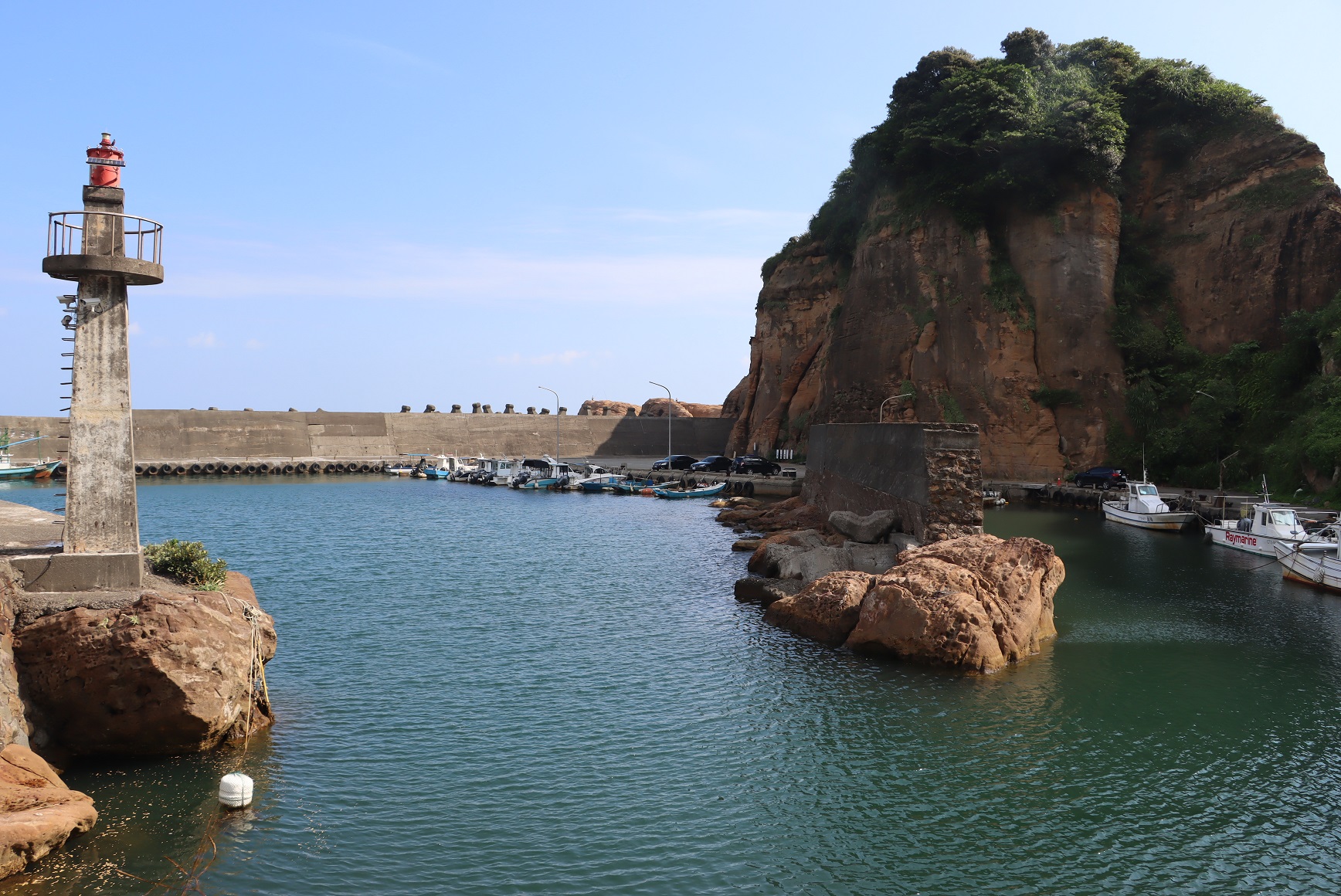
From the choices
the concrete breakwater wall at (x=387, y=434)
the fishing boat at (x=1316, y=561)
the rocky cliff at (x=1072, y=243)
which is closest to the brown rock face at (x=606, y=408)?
the concrete breakwater wall at (x=387, y=434)

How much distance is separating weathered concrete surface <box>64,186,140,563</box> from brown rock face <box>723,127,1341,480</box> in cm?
5488

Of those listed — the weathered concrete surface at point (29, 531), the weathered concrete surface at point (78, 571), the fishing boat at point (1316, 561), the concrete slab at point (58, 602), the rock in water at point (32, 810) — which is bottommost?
the rock in water at point (32, 810)

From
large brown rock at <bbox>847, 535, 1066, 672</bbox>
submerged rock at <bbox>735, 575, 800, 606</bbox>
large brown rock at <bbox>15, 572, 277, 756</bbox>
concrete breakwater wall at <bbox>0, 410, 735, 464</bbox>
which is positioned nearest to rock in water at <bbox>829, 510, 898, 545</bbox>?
submerged rock at <bbox>735, 575, 800, 606</bbox>

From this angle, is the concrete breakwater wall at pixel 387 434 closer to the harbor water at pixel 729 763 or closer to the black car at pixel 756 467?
the black car at pixel 756 467

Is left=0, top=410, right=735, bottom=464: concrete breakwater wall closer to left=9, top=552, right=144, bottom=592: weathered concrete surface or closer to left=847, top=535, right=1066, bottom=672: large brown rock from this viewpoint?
left=847, top=535, right=1066, bottom=672: large brown rock

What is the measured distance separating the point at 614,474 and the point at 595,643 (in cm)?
5203

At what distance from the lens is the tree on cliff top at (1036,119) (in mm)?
60656

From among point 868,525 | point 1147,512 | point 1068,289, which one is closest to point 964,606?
point 868,525

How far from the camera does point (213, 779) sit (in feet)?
44.1

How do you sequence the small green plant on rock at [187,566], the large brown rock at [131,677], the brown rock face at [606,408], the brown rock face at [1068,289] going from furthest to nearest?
the brown rock face at [606,408] → the brown rock face at [1068,289] → the small green plant on rock at [187,566] → the large brown rock at [131,677]

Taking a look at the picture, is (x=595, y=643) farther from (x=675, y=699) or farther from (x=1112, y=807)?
(x=1112, y=807)

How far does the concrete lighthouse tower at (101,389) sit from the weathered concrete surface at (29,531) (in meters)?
0.84

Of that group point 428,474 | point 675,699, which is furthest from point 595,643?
point 428,474

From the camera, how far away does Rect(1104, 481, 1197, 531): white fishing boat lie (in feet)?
146
